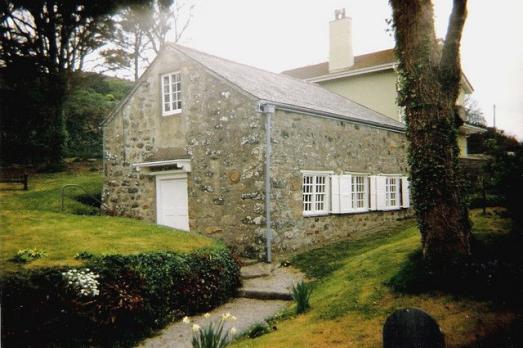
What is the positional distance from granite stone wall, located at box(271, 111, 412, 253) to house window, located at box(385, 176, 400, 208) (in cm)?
40

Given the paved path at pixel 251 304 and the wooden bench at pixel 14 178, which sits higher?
the wooden bench at pixel 14 178

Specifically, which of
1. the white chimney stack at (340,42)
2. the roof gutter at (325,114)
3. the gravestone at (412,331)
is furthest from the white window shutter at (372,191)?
the gravestone at (412,331)

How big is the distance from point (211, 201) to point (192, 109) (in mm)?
2869

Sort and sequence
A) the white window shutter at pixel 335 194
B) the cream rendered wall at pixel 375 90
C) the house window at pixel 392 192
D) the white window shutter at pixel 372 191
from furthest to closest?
the cream rendered wall at pixel 375 90 → the house window at pixel 392 192 → the white window shutter at pixel 372 191 → the white window shutter at pixel 335 194

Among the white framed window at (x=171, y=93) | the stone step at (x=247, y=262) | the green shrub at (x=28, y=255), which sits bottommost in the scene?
the stone step at (x=247, y=262)

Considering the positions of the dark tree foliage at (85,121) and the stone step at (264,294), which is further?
the dark tree foliage at (85,121)

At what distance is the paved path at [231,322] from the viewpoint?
6.56m

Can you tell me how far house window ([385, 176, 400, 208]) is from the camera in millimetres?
16031

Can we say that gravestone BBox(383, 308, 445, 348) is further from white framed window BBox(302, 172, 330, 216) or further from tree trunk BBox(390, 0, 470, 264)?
white framed window BBox(302, 172, 330, 216)

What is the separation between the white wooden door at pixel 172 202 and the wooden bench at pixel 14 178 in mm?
7789

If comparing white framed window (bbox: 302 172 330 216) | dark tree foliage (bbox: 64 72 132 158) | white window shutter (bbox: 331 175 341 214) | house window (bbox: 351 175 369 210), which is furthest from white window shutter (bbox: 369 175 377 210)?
dark tree foliage (bbox: 64 72 132 158)

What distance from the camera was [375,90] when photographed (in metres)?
21.9

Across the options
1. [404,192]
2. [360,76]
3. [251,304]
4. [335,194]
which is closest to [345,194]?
[335,194]

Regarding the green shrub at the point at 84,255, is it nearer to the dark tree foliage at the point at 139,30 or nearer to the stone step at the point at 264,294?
the stone step at the point at 264,294
